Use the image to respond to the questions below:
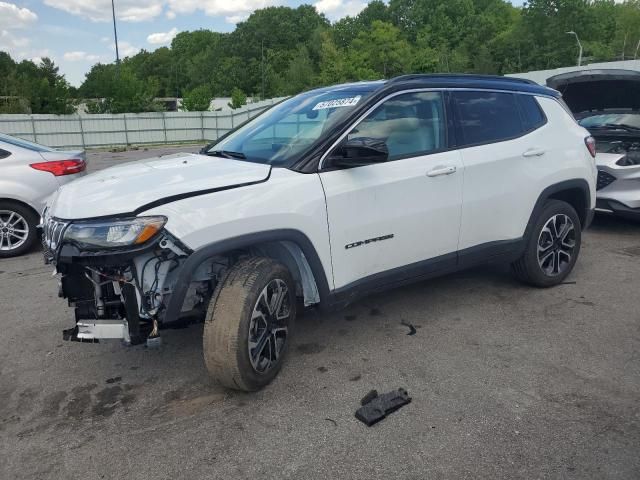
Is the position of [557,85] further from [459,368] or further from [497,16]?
[497,16]

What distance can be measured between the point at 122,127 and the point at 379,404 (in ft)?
111

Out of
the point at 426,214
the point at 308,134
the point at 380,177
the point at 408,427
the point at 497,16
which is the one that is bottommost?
the point at 408,427

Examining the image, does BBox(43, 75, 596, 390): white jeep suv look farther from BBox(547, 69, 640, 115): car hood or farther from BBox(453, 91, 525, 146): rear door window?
BBox(547, 69, 640, 115): car hood

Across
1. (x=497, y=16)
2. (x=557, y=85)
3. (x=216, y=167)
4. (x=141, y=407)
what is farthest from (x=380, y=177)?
(x=497, y=16)

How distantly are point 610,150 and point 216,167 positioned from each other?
18.4 feet

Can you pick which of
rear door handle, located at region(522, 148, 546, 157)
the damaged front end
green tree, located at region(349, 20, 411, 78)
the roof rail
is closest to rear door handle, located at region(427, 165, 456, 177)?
the roof rail

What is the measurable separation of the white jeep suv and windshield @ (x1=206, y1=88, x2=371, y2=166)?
0.02 metres

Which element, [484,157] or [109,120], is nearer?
[484,157]

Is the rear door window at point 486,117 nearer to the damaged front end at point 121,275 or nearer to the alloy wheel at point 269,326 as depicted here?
the alloy wheel at point 269,326

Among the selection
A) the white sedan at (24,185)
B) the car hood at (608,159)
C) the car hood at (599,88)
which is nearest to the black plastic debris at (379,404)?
the car hood at (608,159)

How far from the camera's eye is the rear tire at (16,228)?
647cm

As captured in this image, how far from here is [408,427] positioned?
113 inches

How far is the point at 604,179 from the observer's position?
6711 millimetres

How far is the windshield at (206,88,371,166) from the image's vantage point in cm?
353
